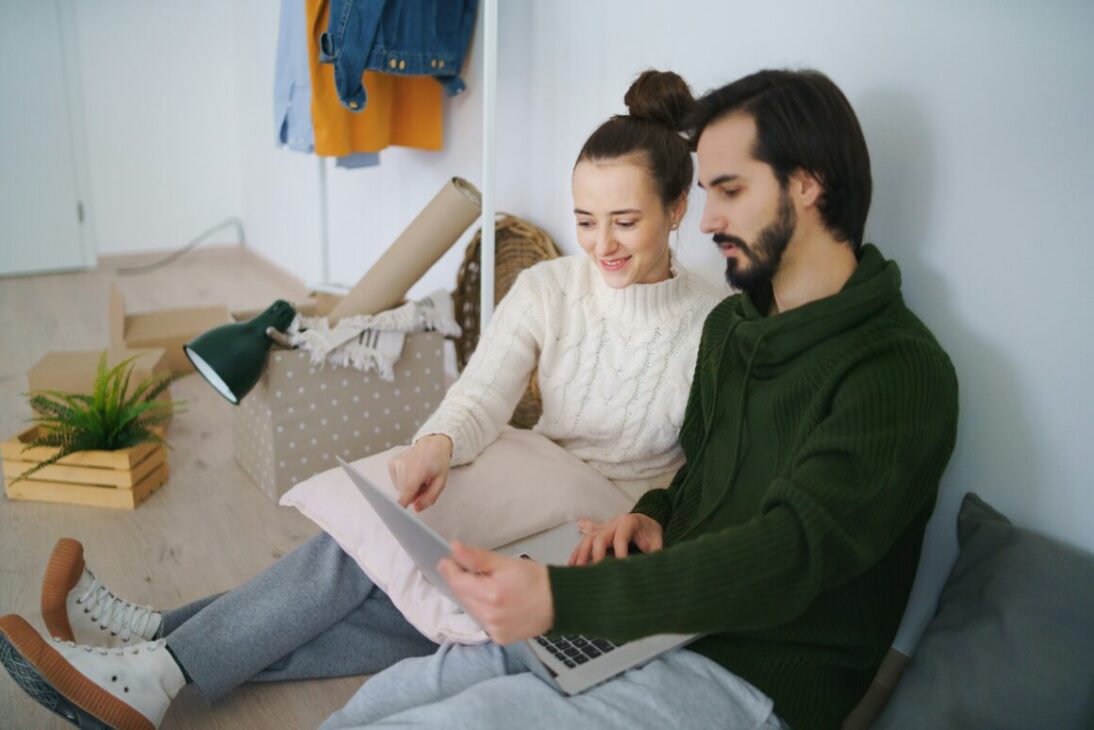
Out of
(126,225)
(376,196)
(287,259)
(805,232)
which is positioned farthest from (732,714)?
(126,225)

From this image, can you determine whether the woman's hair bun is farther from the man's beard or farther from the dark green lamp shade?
the dark green lamp shade

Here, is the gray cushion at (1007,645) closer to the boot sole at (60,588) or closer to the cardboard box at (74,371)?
the boot sole at (60,588)

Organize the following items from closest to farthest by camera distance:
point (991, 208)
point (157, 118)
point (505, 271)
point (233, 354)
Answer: point (991, 208), point (233, 354), point (505, 271), point (157, 118)

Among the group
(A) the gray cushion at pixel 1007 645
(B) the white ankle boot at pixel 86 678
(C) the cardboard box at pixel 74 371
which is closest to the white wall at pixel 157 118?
(C) the cardboard box at pixel 74 371

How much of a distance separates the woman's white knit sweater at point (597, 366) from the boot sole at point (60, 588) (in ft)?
1.86

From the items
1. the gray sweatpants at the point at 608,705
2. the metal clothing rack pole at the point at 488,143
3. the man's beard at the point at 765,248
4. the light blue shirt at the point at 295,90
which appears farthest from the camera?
the light blue shirt at the point at 295,90

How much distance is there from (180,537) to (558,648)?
3.71 feet

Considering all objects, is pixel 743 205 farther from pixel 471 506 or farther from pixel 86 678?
pixel 86 678

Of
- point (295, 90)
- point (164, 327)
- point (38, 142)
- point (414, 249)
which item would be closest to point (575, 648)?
point (414, 249)

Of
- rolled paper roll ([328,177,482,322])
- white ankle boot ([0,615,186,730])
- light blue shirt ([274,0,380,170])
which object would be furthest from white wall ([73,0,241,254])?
white ankle boot ([0,615,186,730])

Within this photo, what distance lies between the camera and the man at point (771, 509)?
87cm

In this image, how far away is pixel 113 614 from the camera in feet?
4.79

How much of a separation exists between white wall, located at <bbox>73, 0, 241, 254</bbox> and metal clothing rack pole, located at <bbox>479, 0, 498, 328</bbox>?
2695mm

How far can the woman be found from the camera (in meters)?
1.36
